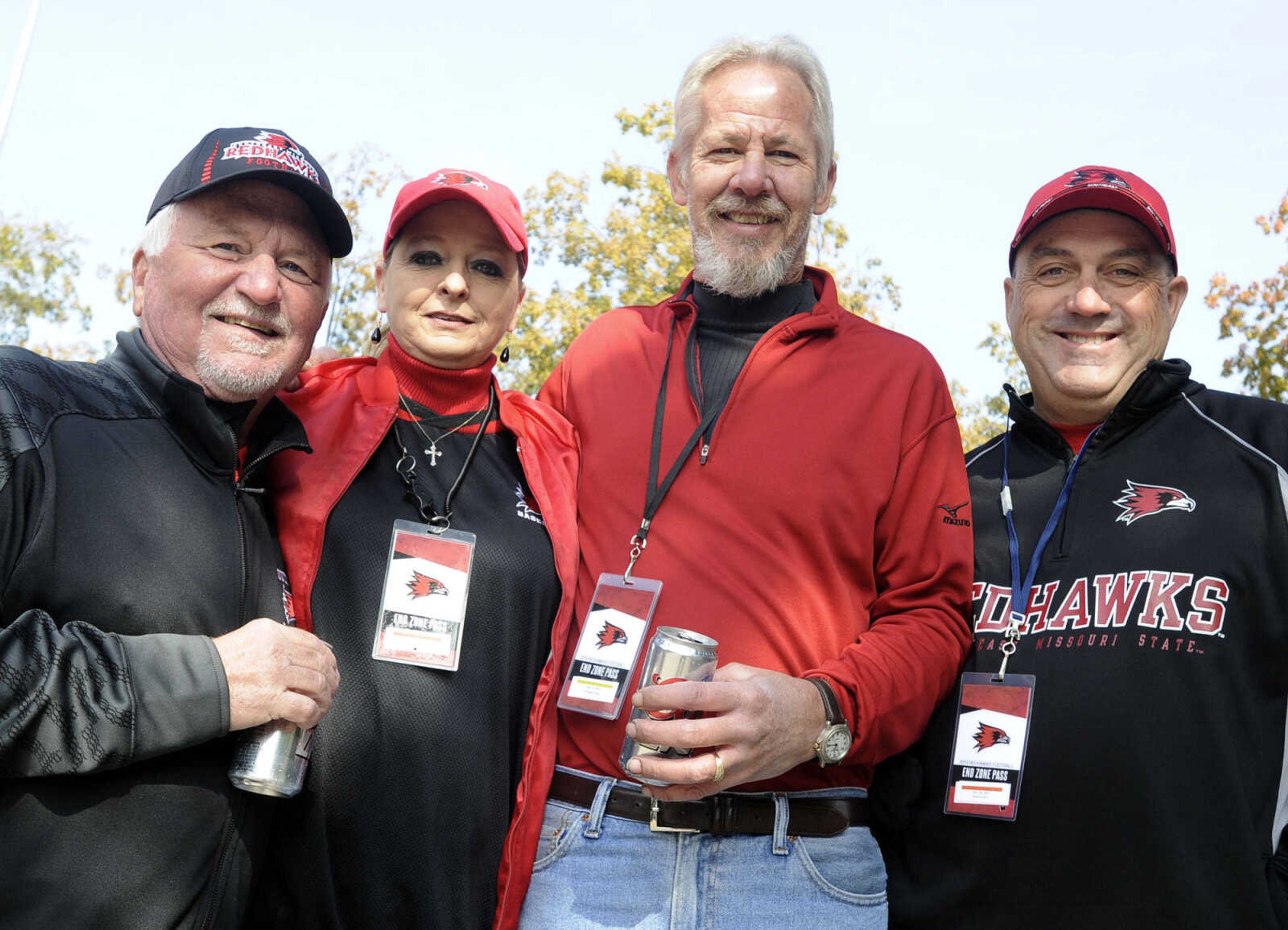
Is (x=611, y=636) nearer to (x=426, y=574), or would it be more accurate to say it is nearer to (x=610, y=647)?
(x=610, y=647)

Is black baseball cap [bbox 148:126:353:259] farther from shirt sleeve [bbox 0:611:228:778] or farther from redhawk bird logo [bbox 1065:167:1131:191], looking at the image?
redhawk bird logo [bbox 1065:167:1131:191]

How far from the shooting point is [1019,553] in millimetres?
3170

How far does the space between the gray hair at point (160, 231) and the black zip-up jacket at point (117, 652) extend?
1.15 feet

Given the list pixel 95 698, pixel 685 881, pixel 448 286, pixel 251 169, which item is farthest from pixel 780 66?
pixel 95 698

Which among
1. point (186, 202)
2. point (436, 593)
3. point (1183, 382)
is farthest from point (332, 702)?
point (1183, 382)

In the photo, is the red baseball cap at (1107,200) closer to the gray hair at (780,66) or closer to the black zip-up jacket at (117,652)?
the gray hair at (780,66)

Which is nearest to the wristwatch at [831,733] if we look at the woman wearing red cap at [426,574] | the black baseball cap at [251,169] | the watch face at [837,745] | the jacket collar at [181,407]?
the watch face at [837,745]

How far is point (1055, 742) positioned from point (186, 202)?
2515 mm

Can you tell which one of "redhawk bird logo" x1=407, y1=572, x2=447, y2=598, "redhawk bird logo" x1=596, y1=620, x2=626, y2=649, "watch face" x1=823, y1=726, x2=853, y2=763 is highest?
"redhawk bird logo" x1=407, y1=572, x2=447, y2=598

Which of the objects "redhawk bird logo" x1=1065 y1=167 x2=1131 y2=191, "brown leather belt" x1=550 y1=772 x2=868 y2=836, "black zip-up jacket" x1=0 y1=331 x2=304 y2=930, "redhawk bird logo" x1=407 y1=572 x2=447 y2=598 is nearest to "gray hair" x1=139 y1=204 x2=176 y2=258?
"black zip-up jacket" x1=0 y1=331 x2=304 y2=930

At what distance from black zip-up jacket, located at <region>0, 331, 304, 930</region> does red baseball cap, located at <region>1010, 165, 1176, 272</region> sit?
2.44 meters

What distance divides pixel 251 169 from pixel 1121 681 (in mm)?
2456

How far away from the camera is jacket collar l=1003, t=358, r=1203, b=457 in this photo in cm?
317

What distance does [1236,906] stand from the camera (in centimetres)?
267
